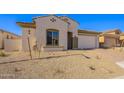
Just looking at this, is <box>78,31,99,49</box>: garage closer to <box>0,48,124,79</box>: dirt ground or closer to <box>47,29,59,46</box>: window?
<box>47,29,59,46</box>: window

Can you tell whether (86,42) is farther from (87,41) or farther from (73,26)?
(73,26)

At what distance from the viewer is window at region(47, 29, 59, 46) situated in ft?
45.8

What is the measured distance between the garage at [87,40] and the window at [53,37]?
4.82 meters

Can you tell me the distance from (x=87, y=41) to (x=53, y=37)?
673 centimetres

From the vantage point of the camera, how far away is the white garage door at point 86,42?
18.5 metres

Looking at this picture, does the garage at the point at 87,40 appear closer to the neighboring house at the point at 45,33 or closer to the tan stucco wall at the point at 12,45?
the neighboring house at the point at 45,33

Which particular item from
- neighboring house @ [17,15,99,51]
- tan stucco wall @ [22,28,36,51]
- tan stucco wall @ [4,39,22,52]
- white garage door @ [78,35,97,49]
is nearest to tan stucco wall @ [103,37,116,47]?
white garage door @ [78,35,97,49]

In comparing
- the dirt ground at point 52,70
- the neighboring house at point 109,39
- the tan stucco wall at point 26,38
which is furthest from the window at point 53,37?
the neighboring house at point 109,39

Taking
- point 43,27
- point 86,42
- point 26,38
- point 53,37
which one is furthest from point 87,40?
point 26,38
